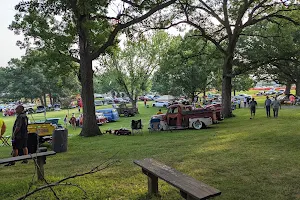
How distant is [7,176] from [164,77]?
3411cm

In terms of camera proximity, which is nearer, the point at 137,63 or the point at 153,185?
the point at 153,185

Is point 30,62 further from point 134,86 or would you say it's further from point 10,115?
point 10,115

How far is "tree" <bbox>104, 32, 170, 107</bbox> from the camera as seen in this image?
1420 inches

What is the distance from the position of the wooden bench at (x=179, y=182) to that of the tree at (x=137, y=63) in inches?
1241

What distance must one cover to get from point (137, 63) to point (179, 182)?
113 ft

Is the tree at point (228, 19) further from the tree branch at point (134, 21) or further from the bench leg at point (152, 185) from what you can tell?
the bench leg at point (152, 185)

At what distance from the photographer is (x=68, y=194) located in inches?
200

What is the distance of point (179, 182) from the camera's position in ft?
12.9

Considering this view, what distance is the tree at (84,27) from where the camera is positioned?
45.2 ft

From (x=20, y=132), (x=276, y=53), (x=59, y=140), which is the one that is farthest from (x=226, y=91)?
(x=20, y=132)

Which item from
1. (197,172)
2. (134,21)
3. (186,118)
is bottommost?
(197,172)

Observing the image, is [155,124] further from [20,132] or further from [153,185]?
[153,185]

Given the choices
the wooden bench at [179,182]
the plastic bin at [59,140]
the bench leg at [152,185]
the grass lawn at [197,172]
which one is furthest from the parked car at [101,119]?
the bench leg at [152,185]

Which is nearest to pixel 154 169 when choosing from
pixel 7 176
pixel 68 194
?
pixel 68 194
